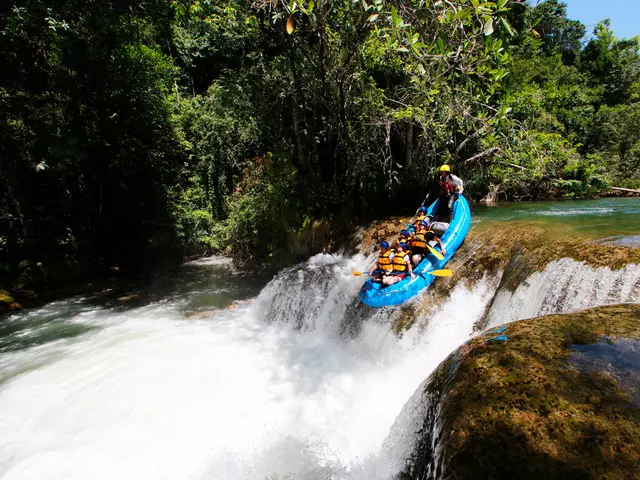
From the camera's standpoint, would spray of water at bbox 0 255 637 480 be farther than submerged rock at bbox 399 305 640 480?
Yes

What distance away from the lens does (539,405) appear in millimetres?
1671

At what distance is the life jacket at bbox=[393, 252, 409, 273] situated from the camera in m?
5.45

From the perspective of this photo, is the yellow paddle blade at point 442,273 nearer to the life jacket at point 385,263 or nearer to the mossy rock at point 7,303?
the life jacket at point 385,263

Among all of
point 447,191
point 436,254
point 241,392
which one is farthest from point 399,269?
point 241,392

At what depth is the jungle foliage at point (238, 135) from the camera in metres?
7.68

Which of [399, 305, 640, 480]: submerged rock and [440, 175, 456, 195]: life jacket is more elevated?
[440, 175, 456, 195]: life jacket

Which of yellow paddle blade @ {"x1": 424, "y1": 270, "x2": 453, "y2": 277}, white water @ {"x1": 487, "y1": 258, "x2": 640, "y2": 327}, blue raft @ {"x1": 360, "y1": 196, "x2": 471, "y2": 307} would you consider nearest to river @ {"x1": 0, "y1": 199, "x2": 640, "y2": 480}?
yellow paddle blade @ {"x1": 424, "y1": 270, "x2": 453, "y2": 277}

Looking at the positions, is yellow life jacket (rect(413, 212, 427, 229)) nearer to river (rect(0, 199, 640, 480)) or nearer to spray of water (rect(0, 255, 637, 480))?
river (rect(0, 199, 640, 480))

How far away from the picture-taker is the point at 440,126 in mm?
7102

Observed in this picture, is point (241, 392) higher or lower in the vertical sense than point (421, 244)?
lower

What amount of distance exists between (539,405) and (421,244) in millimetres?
4154

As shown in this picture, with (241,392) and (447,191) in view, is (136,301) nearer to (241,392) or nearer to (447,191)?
(241,392)

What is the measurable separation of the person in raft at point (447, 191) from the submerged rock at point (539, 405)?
4739 millimetres

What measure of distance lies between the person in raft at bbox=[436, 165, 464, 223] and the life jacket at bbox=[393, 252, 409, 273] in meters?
2.18
